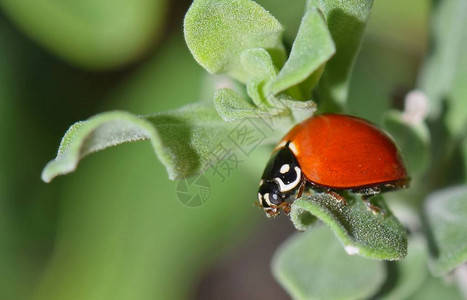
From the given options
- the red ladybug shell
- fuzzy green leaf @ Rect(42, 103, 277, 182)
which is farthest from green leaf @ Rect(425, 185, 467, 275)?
fuzzy green leaf @ Rect(42, 103, 277, 182)

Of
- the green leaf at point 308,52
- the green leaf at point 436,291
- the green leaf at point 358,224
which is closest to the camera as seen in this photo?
the green leaf at point 308,52

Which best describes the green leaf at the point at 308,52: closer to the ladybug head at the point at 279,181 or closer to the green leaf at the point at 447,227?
the ladybug head at the point at 279,181

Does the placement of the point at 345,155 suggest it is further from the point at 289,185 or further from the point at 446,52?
the point at 446,52

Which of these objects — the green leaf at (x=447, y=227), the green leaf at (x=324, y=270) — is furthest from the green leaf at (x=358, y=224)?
the green leaf at (x=324, y=270)

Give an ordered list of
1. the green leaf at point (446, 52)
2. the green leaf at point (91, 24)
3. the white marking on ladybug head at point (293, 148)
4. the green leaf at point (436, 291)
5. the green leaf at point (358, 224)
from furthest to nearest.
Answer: the green leaf at point (91, 24), the green leaf at point (436, 291), the green leaf at point (446, 52), the white marking on ladybug head at point (293, 148), the green leaf at point (358, 224)

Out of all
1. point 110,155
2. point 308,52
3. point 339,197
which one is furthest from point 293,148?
point 110,155

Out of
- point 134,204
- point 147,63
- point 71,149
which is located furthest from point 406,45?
point 71,149
